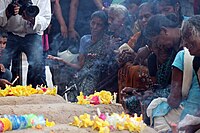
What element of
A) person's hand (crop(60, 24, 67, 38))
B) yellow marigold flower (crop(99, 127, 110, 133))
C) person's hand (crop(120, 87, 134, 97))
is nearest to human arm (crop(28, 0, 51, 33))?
person's hand (crop(60, 24, 67, 38))

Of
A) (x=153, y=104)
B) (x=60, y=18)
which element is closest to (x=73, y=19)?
(x=60, y=18)

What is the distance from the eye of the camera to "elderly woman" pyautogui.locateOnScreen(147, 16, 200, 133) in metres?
4.34

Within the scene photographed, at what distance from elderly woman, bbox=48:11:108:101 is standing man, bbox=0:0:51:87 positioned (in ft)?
2.03

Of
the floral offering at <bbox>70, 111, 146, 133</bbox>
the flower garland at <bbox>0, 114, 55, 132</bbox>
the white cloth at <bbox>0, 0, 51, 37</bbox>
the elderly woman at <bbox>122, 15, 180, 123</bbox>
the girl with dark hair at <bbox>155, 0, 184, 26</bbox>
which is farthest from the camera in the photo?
the white cloth at <bbox>0, 0, 51, 37</bbox>

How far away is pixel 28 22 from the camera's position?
6.73 m

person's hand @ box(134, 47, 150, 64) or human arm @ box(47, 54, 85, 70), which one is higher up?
person's hand @ box(134, 47, 150, 64)

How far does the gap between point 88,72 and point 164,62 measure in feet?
5.82

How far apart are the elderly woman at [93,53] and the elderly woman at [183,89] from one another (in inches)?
72.8

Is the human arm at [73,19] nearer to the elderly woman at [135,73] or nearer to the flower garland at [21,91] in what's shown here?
the elderly woman at [135,73]

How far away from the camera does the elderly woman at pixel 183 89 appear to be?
4.34 m

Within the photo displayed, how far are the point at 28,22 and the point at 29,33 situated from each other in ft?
0.71

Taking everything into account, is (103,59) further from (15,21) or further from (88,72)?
(15,21)

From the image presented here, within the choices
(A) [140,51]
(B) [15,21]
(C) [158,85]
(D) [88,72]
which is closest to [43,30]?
(B) [15,21]

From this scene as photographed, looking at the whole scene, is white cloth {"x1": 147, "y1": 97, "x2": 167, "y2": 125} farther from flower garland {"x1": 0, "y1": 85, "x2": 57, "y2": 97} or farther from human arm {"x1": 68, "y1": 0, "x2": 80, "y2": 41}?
human arm {"x1": 68, "y1": 0, "x2": 80, "y2": 41}
